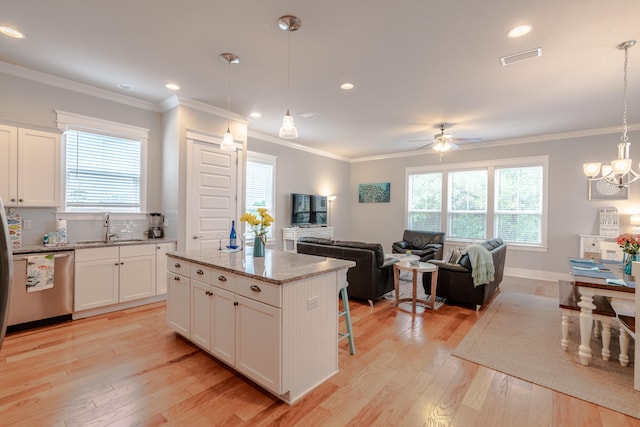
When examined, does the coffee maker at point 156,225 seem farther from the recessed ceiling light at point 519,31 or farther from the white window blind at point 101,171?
the recessed ceiling light at point 519,31

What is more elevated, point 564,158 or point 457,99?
point 457,99

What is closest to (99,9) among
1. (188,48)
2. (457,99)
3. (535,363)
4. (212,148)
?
(188,48)

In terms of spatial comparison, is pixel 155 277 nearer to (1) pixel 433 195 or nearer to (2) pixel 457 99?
(2) pixel 457 99

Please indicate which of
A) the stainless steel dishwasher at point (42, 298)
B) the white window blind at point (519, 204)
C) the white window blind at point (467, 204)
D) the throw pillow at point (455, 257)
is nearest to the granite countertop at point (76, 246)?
the stainless steel dishwasher at point (42, 298)

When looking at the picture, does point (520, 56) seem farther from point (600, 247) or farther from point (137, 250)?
point (137, 250)

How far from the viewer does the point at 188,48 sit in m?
2.97

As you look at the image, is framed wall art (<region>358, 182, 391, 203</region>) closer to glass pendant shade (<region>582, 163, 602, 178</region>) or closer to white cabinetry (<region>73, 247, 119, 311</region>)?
glass pendant shade (<region>582, 163, 602, 178</region>)

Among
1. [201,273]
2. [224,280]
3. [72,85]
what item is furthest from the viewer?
[72,85]

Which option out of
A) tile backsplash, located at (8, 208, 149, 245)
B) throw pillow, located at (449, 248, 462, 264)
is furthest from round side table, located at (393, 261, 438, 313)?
tile backsplash, located at (8, 208, 149, 245)

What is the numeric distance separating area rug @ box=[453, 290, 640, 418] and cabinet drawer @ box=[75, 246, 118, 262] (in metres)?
4.06

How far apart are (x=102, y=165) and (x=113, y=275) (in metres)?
1.53

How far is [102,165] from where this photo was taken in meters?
4.16

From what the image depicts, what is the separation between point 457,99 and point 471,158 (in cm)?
306

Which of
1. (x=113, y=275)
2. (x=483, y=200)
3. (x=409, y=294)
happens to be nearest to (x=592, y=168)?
(x=409, y=294)
